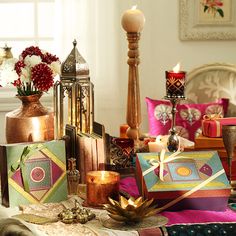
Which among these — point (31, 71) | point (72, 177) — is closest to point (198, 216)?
point (72, 177)

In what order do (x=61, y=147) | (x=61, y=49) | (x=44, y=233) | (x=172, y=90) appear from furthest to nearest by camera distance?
(x=61, y=49) < (x=172, y=90) < (x=61, y=147) < (x=44, y=233)

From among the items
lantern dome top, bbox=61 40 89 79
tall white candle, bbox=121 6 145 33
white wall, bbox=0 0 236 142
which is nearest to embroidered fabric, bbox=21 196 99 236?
lantern dome top, bbox=61 40 89 79

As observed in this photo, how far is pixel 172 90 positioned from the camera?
7.20 ft

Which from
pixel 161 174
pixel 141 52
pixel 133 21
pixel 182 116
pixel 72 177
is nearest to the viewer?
pixel 161 174

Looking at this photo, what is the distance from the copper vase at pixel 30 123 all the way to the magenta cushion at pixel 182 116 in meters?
1.57

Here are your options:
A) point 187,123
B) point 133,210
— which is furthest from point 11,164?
point 187,123

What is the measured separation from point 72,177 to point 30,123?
264mm

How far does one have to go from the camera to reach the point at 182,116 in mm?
3729

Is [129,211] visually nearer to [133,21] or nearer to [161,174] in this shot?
[161,174]

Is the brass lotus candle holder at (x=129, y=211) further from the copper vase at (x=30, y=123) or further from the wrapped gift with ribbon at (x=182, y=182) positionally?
the copper vase at (x=30, y=123)

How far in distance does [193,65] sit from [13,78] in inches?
93.7

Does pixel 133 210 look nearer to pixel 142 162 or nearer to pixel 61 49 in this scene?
pixel 142 162

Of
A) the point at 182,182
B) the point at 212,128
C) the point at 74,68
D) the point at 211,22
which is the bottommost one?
the point at 182,182

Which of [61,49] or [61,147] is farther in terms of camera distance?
[61,49]
